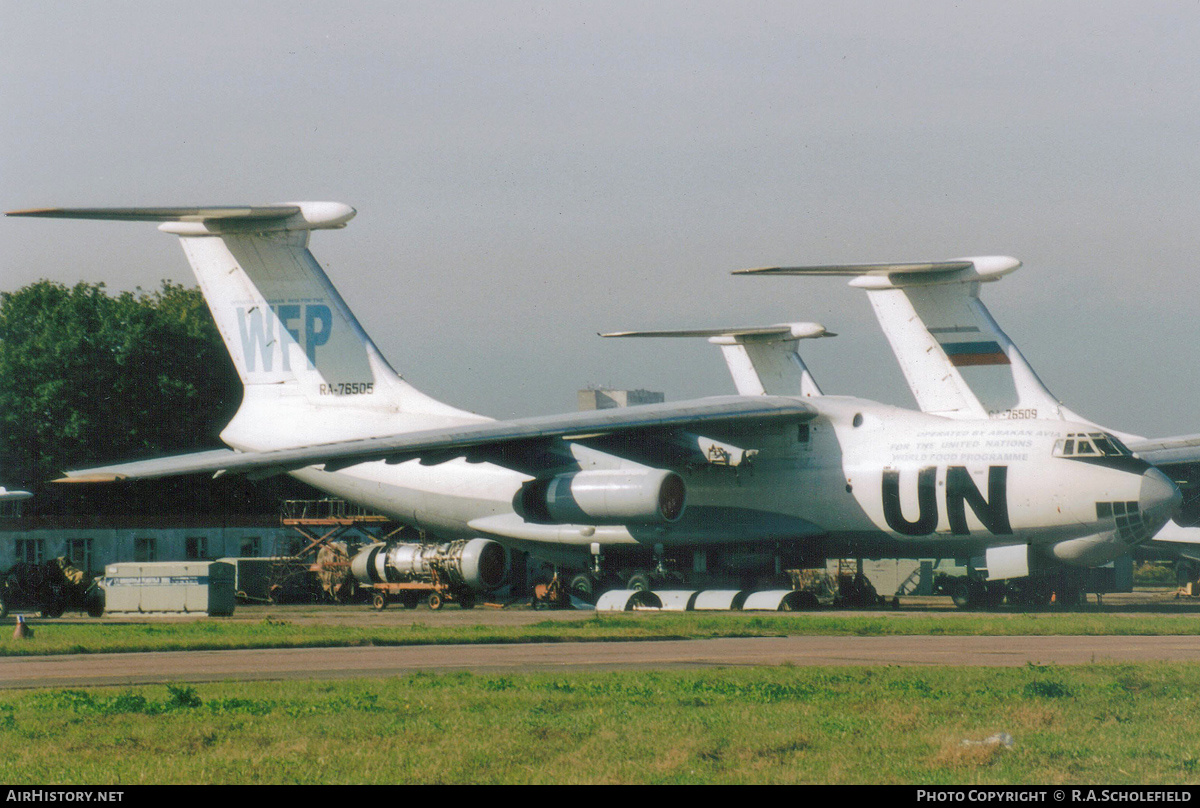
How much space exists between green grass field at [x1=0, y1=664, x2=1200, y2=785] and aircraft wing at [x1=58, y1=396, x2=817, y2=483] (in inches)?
415

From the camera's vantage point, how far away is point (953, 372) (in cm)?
3366

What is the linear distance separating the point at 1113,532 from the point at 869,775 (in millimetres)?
18725

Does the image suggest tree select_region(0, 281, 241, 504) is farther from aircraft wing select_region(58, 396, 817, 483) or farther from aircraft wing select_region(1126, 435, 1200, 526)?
aircraft wing select_region(1126, 435, 1200, 526)

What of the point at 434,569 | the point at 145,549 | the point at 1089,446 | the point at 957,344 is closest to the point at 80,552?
the point at 145,549

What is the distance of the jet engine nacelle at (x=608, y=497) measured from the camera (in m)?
26.5

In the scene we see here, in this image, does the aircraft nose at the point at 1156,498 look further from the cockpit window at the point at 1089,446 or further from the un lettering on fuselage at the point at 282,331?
the un lettering on fuselage at the point at 282,331

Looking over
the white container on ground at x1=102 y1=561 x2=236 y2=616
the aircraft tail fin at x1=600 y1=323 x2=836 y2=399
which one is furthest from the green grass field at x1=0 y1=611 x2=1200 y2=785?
the aircraft tail fin at x1=600 y1=323 x2=836 y2=399

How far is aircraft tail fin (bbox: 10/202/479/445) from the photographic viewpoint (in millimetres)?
29125

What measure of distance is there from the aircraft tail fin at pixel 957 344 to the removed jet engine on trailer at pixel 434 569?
33.3 ft

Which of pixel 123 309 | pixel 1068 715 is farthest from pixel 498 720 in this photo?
pixel 123 309

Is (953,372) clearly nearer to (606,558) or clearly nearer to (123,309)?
(606,558)

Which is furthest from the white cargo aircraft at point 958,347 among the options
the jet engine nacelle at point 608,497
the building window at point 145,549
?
the building window at point 145,549

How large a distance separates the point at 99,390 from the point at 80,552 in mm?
14650

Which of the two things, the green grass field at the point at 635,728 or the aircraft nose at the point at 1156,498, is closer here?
the green grass field at the point at 635,728
